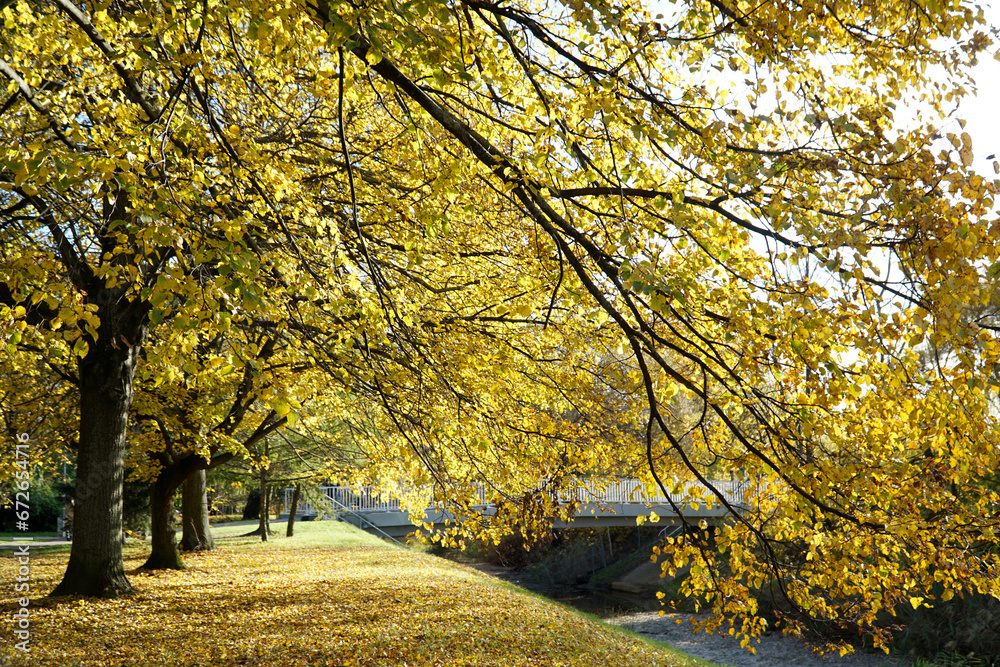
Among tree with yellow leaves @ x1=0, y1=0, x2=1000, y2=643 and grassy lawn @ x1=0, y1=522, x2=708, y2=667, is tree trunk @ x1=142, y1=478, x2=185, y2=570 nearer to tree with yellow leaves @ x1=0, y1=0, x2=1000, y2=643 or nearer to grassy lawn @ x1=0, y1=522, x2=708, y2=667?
grassy lawn @ x1=0, y1=522, x2=708, y2=667

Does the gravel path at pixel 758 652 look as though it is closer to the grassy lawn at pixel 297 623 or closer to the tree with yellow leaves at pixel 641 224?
the grassy lawn at pixel 297 623

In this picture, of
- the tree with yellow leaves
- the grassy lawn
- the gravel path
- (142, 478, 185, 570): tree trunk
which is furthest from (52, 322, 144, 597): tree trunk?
the gravel path

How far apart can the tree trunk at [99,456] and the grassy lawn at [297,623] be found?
39cm

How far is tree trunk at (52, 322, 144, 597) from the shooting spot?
8695mm

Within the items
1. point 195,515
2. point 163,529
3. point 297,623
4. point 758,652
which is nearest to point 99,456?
point 297,623

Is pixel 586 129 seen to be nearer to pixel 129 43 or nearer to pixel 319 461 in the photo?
pixel 129 43

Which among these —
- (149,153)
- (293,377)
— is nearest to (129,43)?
(149,153)

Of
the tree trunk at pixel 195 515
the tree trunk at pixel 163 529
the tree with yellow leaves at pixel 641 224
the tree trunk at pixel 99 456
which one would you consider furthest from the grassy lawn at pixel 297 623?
the tree with yellow leaves at pixel 641 224

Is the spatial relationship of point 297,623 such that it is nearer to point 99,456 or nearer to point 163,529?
point 99,456

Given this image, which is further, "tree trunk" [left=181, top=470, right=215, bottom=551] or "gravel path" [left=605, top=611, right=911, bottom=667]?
"tree trunk" [left=181, top=470, right=215, bottom=551]

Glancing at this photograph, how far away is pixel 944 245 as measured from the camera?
2977 mm

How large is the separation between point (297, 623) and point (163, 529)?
5.63 m

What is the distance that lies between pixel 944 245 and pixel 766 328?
0.94 meters

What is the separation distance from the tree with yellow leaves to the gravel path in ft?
33.3
